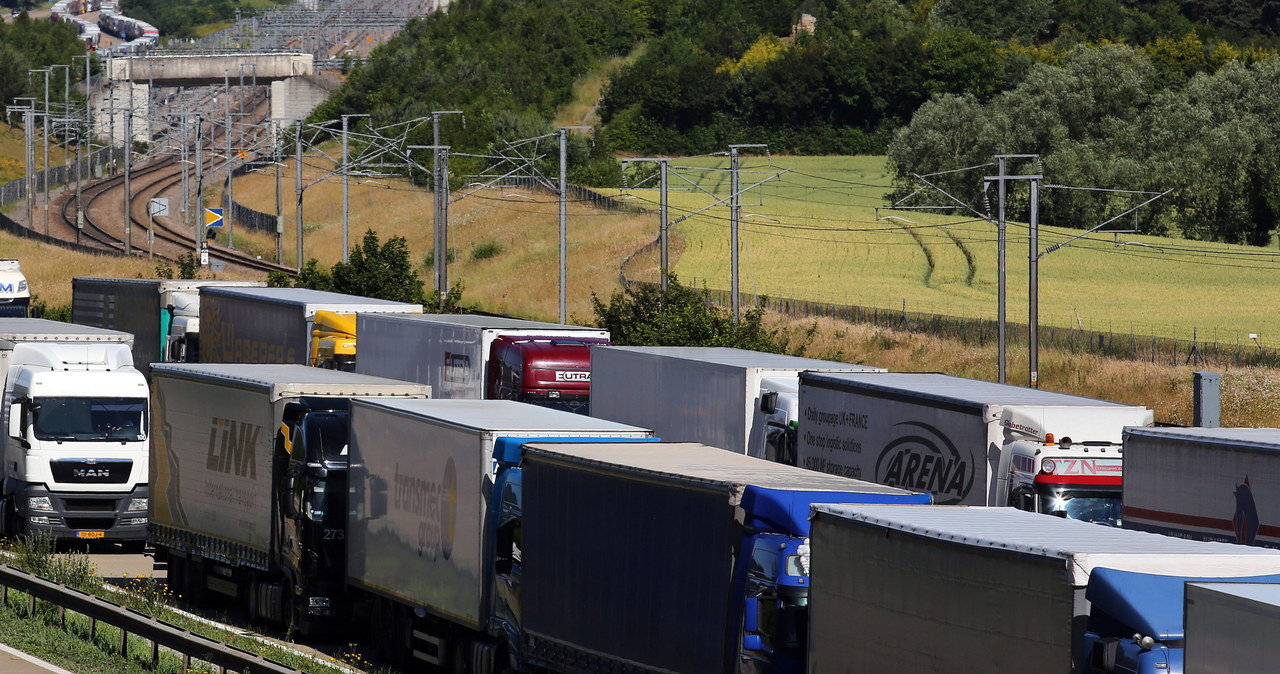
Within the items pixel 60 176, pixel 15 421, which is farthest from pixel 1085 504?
pixel 60 176

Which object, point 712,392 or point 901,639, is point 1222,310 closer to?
point 712,392

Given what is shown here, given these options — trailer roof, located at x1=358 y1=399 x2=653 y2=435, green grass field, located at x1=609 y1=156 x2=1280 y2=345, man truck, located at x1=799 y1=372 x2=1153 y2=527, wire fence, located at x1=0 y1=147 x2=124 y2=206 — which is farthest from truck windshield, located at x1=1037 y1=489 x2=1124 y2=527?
wire fence, located at x1=0 y1=147 x2=124 y2=206

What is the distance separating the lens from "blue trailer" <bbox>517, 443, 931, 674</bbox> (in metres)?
13.2

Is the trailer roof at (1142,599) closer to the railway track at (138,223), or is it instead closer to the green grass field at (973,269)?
the green grass field at (973,269)

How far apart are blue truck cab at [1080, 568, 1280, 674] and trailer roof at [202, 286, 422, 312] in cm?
3070

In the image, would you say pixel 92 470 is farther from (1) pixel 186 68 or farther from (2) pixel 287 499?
(1) pixel 186 68

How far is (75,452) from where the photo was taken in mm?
28656

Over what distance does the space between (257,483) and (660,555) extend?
9522 millimetres

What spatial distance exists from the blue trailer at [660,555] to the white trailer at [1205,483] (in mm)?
5680

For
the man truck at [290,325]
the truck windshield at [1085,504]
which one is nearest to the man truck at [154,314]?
the man truck at [290,325]

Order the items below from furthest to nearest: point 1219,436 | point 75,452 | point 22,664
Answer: point 75,452 → point 1219,436 → point 22,664

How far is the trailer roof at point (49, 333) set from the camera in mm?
31328

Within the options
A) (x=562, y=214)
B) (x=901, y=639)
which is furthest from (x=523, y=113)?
(x=901, y=639)

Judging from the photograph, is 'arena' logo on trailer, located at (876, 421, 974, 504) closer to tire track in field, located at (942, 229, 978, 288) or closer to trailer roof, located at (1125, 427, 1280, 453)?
trailer roof, located at (1125, 427, 1280, 453)
